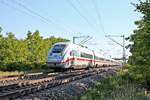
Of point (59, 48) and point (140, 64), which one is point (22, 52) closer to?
point (59, 48)

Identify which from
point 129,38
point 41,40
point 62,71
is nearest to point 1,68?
point 62,71

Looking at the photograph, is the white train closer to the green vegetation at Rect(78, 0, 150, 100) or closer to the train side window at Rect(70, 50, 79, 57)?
the train side window at Rect(70, 50, 79, 57)

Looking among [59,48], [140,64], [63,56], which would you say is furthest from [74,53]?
[140,64]

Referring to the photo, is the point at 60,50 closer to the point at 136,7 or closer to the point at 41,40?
the point at 136,7

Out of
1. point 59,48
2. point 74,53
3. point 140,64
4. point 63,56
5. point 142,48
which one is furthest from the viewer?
point 74,53

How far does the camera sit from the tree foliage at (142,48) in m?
20.5

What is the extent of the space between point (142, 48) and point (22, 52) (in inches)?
1454

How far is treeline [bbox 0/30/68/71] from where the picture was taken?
49.5 m

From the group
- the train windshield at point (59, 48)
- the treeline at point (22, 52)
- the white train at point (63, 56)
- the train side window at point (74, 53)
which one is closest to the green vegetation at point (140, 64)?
the white train at point (63, 56)

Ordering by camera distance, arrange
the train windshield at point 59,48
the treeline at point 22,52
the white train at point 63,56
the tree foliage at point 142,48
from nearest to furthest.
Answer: the tree foliage at point 142,48 < the white train at point 63,56 < the train windshield at point 59,48 < the treeline at point 22,52

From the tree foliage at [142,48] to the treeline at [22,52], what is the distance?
85.8ft

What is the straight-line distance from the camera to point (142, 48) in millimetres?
21516

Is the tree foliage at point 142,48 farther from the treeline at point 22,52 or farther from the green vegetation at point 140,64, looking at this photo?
the treeline at point 22,52

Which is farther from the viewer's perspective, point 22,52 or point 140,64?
point 22,52
